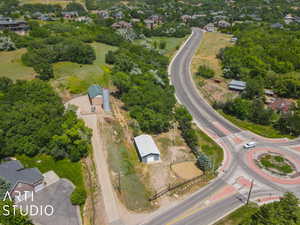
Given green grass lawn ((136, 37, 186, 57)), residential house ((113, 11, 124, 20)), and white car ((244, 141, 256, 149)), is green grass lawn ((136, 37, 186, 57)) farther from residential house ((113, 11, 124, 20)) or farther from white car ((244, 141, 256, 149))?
white car ((244, 141, 256, 149))

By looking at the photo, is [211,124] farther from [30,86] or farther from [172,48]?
[172,48]

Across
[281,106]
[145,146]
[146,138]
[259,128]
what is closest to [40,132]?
[145,146]

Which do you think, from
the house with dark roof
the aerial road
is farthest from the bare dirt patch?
the house with dark roof

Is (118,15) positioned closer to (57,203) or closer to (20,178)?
(20,178)

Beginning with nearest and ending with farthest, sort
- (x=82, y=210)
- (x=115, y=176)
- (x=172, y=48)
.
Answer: (x=82, y=210), (x=115, y=176), (x=172, y=48)

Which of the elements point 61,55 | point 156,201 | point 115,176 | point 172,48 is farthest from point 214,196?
point 172,48

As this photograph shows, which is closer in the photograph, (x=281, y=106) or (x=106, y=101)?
(x=106, y=101)
